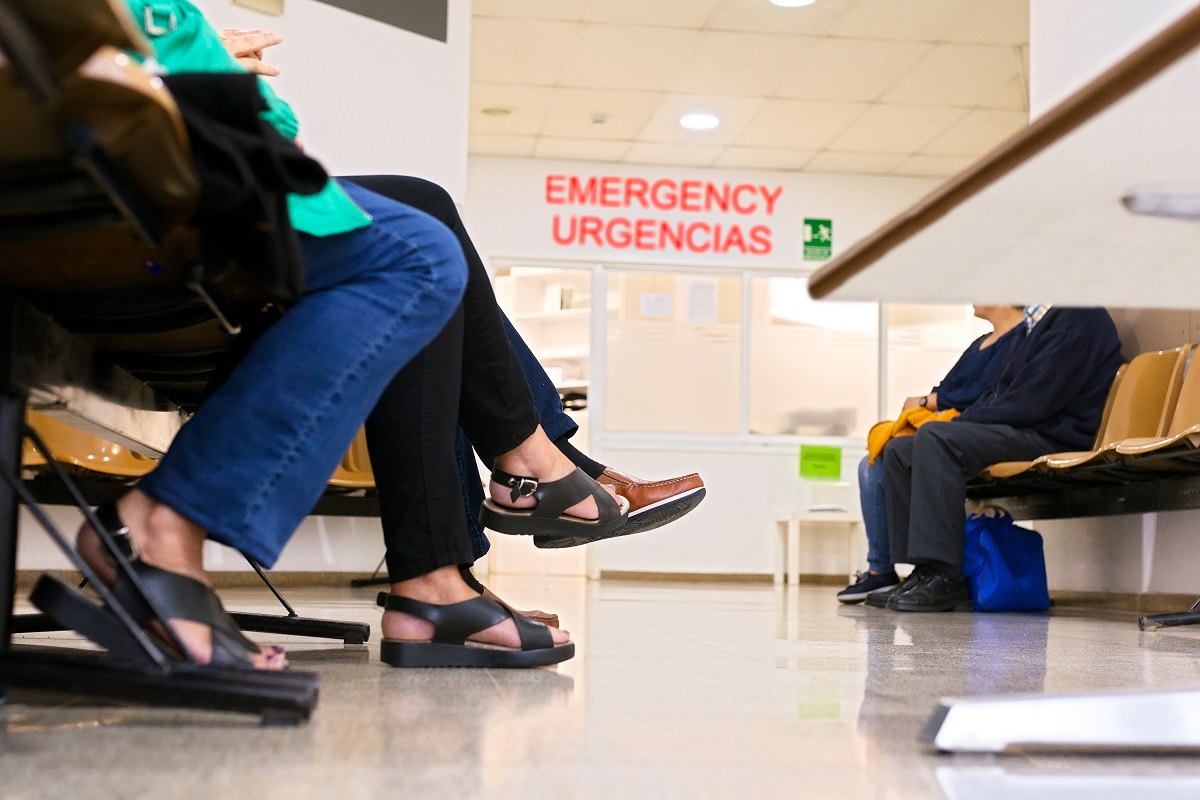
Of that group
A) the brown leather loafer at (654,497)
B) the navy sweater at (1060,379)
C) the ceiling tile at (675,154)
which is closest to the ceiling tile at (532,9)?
the ceiling tile at (675,154)

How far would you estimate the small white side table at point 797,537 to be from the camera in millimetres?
6879

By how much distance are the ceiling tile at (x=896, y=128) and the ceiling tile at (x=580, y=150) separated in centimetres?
139

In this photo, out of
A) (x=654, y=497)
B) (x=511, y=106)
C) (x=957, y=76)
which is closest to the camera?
(x=654, y=497)

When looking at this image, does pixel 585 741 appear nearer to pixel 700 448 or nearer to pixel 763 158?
pixel 700 448

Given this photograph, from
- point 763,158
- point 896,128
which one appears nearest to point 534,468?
point 896,128

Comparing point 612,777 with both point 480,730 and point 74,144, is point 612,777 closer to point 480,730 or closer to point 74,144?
point 480,730

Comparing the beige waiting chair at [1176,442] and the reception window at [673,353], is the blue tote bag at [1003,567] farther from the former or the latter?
the reception window at [673,353]

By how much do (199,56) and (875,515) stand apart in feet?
12.6

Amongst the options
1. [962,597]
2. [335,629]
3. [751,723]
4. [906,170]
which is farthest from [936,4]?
[751,723]

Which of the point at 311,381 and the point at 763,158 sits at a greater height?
the point at 763,158

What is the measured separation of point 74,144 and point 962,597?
359 cm

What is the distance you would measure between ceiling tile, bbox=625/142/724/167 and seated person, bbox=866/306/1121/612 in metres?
3.65

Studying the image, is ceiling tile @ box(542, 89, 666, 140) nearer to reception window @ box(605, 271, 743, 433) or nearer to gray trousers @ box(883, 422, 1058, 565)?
reception window @ box(605, 271, 743, 433)

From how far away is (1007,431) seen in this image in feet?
12.7
